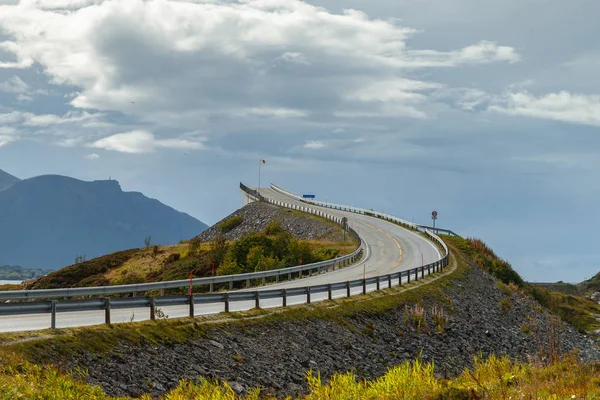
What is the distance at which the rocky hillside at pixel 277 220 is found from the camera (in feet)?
282

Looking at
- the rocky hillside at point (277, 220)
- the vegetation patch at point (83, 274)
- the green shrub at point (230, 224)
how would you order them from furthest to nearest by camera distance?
1. the green shrub at point (230, 224)
2. the rocky hillside at point (277, 220)
3. the vegetation patch at point (83, 274)

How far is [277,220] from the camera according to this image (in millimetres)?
101500

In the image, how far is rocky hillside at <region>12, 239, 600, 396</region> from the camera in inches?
726

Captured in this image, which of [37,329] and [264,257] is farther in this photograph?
[264,257]

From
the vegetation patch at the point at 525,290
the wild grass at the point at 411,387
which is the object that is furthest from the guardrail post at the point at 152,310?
the vegetation patch at the point at 525,290

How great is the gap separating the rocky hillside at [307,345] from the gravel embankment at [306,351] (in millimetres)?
41

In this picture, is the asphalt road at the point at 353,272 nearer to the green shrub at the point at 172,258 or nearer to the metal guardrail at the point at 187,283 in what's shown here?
the metal guardrail at the point at 187,283

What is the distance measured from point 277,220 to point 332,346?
247 feet

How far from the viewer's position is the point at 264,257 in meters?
57.2

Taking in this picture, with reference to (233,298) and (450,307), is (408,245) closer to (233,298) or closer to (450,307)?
(450,307)

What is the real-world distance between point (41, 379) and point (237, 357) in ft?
24.2

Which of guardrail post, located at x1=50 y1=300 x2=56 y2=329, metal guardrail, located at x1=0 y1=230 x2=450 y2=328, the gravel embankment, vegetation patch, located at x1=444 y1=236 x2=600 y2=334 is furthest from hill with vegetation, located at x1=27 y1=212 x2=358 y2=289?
guardrail post, located at x1=50 y1=300 x2=56 y2=329

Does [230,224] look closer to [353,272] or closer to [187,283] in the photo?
[353,272]

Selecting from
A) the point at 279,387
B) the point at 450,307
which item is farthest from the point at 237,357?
the point at 450,307
